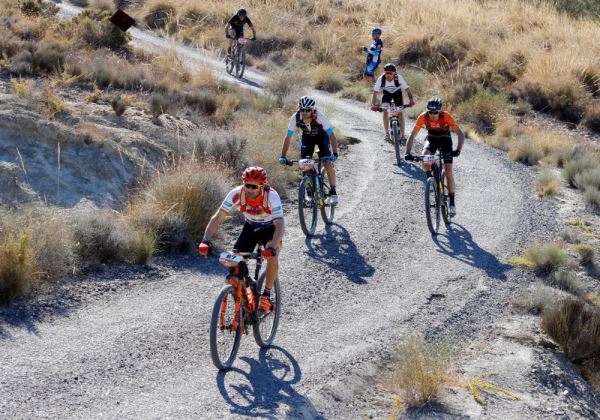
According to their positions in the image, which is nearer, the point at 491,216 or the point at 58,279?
the point at 58,279

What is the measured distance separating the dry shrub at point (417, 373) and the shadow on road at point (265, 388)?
3.25 feet

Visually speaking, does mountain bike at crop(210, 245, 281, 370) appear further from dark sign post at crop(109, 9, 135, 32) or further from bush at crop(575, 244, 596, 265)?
dark sign post at crop(109, 9, 135, 32)

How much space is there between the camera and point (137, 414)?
714 cm

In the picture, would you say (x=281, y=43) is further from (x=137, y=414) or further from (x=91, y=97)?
(x=137, y=414)

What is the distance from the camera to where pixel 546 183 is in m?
18.0

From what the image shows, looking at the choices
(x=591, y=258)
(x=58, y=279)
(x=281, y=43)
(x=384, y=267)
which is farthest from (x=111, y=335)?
(x=281, y=43)

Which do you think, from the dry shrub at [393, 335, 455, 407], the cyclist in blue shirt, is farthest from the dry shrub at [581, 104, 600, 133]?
the dry shrub at [393, 335, 455, 407]

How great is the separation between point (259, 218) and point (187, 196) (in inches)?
177

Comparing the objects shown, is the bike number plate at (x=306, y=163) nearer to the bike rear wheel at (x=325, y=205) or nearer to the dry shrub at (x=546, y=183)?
the bike rear wheel at (x=325, y=205)

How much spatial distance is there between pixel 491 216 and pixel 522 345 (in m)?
5.73

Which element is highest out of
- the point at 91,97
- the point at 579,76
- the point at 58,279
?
the point at 579,76

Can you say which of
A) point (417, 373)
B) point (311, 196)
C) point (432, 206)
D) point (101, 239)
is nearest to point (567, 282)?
point (432, 206)

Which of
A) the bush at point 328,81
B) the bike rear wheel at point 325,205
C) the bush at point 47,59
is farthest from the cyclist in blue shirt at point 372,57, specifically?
the bike rear wheel at point 325,205

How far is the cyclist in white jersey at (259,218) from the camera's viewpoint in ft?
26.8
